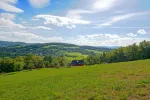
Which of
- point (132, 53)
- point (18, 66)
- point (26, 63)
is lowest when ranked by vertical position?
point (18, 66)

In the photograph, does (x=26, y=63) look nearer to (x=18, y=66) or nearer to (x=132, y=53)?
(x=18, y=66)

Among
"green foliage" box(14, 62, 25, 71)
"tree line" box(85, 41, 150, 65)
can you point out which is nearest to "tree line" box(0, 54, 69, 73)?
"green foliage" box(14, 62, 25, 71)

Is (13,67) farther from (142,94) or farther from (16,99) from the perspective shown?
(142,94)

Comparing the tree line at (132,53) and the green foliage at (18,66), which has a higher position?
the tree line at (132,53)

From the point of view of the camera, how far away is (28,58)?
16375 cm

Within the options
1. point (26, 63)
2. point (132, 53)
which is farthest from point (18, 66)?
point (132, 53)

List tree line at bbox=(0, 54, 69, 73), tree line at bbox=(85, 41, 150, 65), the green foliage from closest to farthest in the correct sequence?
tree line at bbox=(85, 41, 150, 65) → the green foliage → tree line at bbox=(0, 54, 69, 73)

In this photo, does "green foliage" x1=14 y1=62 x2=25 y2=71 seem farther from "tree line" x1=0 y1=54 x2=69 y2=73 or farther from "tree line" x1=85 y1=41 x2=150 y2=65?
"tree line" x1=85 y1=41 x2=150 y2=65

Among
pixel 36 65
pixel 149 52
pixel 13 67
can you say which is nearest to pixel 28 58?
pixel 36 65

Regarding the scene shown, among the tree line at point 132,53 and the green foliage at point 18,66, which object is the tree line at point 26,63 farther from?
the tree line at point 132,53

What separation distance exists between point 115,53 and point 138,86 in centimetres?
12687

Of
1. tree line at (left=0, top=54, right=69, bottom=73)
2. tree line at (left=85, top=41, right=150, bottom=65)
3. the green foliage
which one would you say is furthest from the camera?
tree line at (left=0, top=54, right=69, bottom=73)

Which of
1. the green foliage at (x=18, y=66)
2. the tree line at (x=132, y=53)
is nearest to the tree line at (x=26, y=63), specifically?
the green foliage at (x=18, y=66)

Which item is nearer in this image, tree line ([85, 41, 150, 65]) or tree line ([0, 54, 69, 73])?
tree line ([85, 41, 150, 65])
